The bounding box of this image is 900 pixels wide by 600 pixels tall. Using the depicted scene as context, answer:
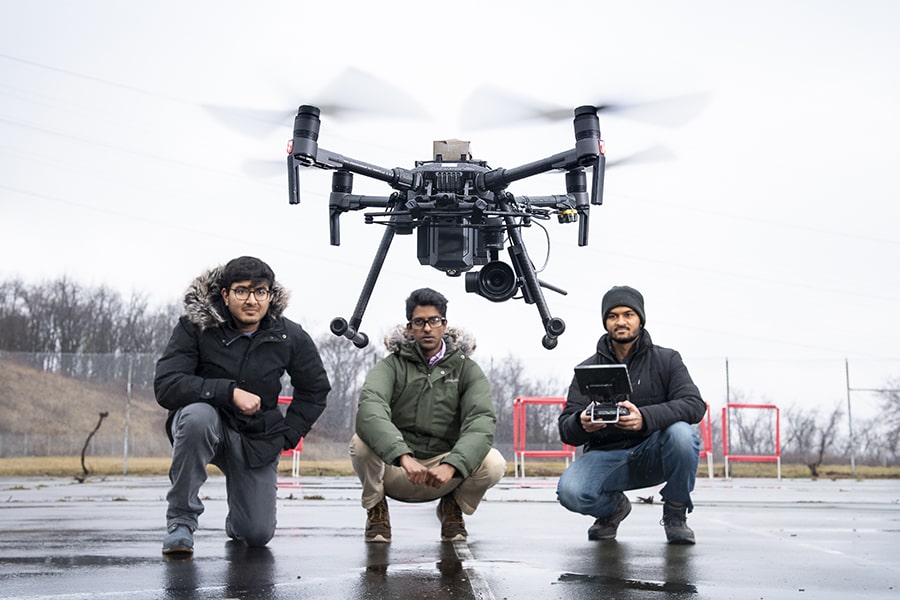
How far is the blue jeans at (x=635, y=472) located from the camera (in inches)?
179

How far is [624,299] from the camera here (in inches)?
187

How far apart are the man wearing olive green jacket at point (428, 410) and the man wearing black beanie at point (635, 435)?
449 millimetres

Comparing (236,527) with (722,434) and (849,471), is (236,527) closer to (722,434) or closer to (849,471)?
(722,434)

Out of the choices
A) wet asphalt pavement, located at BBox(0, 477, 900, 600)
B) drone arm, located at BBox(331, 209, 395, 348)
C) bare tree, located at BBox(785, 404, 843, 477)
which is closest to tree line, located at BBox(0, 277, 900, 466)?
bare tree, located at BBox(785, 404, 843, 477)

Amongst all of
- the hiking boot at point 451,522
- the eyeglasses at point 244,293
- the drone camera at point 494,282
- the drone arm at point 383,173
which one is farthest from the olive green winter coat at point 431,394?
the drone camera at point 494,282

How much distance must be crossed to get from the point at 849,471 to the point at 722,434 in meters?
2.99

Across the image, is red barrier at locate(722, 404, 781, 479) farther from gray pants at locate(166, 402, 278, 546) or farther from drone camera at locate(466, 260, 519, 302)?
gray pants at locate(166, 402, 278, 546)

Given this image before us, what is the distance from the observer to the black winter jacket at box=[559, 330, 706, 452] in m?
4.55

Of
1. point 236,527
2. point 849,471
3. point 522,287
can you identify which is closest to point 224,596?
point 236,527

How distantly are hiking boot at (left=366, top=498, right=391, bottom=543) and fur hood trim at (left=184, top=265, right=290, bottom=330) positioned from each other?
3.36 feet

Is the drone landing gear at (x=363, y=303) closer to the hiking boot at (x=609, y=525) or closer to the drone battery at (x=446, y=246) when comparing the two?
the drone battery at (x=446, y=246)

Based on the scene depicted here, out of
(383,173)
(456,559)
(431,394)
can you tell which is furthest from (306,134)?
(456,559)

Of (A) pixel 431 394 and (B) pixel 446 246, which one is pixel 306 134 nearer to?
(B) pixel 446 246

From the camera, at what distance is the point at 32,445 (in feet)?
68.3
